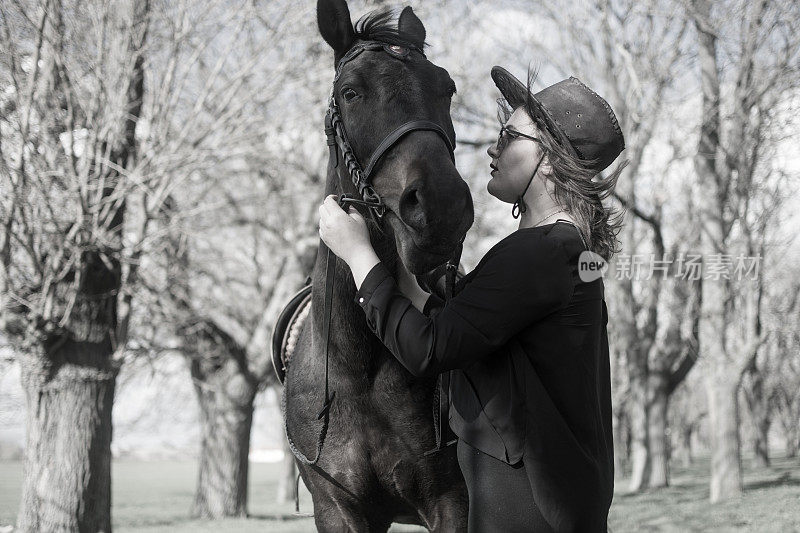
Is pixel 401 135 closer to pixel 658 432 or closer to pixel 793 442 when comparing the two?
pixel 658 432

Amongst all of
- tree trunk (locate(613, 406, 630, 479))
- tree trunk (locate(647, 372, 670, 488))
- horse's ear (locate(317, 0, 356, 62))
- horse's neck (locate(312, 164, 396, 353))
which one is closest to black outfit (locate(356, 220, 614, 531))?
horse's neck (locate(312, 164, 396, 353))

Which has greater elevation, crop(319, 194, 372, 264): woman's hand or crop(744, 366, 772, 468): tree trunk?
crop(319, 194, 372, 264): woman's hand

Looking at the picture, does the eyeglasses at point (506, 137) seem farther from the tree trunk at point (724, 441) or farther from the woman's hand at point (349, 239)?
the tree trunk at point (724, 441)

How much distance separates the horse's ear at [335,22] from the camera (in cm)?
265

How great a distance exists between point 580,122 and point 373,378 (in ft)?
3.99

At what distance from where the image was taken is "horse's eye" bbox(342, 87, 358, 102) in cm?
246

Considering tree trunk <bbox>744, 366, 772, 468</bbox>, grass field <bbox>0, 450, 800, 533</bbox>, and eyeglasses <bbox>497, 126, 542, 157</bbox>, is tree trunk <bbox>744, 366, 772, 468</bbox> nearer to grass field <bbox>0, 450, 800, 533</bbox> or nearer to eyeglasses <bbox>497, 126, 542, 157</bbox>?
grass field <bbox>0, 450, 800, 533</bbox>

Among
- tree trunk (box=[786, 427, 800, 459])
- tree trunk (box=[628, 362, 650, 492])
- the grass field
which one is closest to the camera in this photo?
the grass field

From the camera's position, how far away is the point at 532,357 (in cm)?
177

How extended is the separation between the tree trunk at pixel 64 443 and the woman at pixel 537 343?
5.44 m

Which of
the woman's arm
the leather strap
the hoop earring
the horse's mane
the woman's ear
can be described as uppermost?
the horse's mane

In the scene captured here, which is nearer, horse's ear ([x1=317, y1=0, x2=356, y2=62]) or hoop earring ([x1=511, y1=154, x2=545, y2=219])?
hoop earring ([x1=511, y1=154, x2=545, y2=219])

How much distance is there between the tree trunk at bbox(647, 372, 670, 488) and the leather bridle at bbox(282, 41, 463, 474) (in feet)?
53.8

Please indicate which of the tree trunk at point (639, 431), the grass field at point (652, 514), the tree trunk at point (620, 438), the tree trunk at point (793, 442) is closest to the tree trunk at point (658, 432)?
the tree trunk at point (639, 431)
